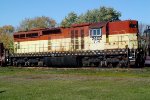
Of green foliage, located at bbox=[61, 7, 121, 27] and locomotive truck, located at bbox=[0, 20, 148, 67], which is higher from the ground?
green foliage, located at bbox=[61, 7, 121, 27]

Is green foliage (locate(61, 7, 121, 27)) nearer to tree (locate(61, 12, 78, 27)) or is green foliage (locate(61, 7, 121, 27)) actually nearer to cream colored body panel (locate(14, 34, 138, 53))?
tree (locate(61, 12, 78, 27))

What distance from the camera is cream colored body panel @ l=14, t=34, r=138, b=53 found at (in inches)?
1104

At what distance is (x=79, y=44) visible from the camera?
31172mm

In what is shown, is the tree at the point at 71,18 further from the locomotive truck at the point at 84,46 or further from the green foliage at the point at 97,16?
the locomotive truck at the point at 84,46

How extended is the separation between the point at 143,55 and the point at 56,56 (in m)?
8.21

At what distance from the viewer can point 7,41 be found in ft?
296

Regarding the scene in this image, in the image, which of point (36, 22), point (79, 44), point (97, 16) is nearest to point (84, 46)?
point (79, 44)

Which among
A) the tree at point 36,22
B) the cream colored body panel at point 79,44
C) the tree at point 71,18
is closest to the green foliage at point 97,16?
the tree at point 71,18

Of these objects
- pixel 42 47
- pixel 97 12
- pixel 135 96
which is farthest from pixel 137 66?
pixel 97 12

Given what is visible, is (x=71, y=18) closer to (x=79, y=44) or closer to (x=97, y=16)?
(x=97, y=16)

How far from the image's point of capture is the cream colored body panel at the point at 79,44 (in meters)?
28.0

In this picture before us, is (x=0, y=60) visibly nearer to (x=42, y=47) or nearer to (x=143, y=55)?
(x=42, y=47)

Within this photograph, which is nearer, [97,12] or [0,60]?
[0,60]

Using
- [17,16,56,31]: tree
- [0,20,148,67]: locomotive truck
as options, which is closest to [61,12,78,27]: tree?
[17,16,56,31]: tree
